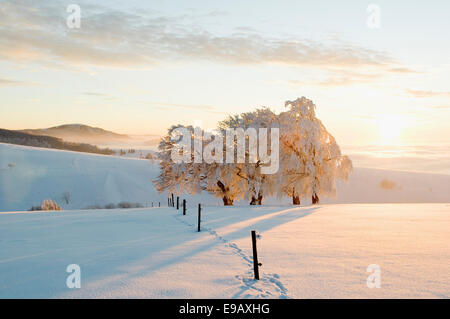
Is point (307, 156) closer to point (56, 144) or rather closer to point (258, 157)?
point (258, 157)

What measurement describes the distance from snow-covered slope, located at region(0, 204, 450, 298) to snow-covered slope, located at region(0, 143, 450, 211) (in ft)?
104

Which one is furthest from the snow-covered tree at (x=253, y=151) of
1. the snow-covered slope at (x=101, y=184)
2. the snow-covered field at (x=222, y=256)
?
the snow-covered slope at (x=101, y=184)

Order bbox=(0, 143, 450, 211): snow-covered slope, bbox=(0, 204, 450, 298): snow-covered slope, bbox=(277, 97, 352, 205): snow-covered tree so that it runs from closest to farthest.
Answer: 1. bbox=(0, 204, 450, 298): snow-covered slope
2. bbox=(277, 97, 352, 205): snow-covered tree
3. bbox=(0, 143, 450, 211): snow-covered slope

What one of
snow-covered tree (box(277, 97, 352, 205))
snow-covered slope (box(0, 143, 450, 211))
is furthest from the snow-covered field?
snow-covered slope (box(0, 143, 450, 211))

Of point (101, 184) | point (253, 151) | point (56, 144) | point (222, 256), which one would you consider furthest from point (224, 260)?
point (56, 144)

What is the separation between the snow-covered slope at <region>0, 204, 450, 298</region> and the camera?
23.4ft

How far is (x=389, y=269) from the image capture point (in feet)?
28.0

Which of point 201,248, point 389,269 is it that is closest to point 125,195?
point 201,248

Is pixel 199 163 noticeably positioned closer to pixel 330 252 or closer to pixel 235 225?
pixel 235 225

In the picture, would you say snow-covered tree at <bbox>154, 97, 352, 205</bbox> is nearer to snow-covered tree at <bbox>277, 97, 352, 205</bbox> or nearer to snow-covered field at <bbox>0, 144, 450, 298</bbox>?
snow-covered tree at <bbox>277, 97, 352, 205</bbox>

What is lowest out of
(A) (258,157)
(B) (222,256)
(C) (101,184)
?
(C) (101,184)

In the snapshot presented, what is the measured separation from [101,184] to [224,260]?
44.5 m

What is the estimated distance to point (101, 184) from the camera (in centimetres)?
5112
